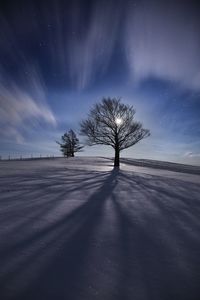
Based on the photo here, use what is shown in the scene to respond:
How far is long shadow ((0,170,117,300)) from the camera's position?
5.83 ft

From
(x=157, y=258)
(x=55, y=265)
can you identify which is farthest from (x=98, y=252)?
(x=157, y=258)

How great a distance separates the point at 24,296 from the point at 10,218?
2072 mm

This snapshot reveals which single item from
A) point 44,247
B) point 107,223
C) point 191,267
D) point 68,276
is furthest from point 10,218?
point 191,267

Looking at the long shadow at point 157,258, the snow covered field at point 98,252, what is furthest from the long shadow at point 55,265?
the long shadow at point 157,258

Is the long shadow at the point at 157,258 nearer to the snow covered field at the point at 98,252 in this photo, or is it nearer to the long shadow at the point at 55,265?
the snow covered field at the point at 98,252

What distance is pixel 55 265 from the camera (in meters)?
2.17

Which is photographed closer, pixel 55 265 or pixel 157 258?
pixel 55 265

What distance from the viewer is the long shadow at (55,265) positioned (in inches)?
70.0

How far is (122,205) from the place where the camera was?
183 inches

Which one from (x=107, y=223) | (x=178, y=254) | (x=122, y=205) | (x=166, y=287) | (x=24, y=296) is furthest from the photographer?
(x=122, y=205)

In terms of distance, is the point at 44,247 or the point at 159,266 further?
the point at 44,247

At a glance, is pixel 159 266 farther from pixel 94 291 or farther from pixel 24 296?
pixel 24 296

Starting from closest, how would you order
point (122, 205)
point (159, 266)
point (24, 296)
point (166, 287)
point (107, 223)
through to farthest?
1. point (24, 296)
2. point (166, 287)
3. point (159, 266)
4. point (107, 223)
5. point (122, 205)

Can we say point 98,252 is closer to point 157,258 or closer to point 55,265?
point 55,265
